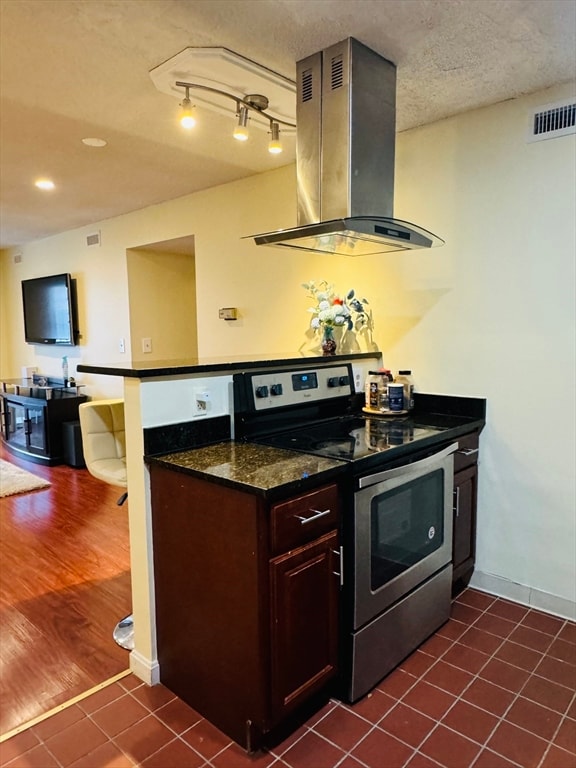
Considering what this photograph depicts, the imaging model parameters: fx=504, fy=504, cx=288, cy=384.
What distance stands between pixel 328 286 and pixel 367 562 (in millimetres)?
1895

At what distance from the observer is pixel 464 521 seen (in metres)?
2.49

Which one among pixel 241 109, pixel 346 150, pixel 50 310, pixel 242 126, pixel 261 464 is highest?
pixel 241 109

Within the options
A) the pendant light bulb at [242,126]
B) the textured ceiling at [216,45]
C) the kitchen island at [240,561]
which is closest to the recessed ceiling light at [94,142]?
the textured ceiling at [216,45]

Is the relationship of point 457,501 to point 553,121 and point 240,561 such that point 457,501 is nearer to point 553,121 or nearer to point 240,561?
point 240,561

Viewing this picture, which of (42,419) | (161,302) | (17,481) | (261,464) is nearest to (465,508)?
(261,464)

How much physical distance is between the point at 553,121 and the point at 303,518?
6.86ft

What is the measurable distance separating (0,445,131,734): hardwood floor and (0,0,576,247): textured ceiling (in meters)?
2.42

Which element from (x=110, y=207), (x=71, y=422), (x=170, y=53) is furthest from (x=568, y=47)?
(x=71, y=422)

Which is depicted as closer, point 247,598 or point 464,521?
point 247,598

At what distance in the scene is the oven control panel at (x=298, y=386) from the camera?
218 centimetres

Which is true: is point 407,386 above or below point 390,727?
above

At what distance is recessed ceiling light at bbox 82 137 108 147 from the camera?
288 cm

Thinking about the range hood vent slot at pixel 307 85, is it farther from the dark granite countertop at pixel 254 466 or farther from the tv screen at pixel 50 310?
the tv screen at pixel 50 310

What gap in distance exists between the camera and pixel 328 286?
320 centimetres
